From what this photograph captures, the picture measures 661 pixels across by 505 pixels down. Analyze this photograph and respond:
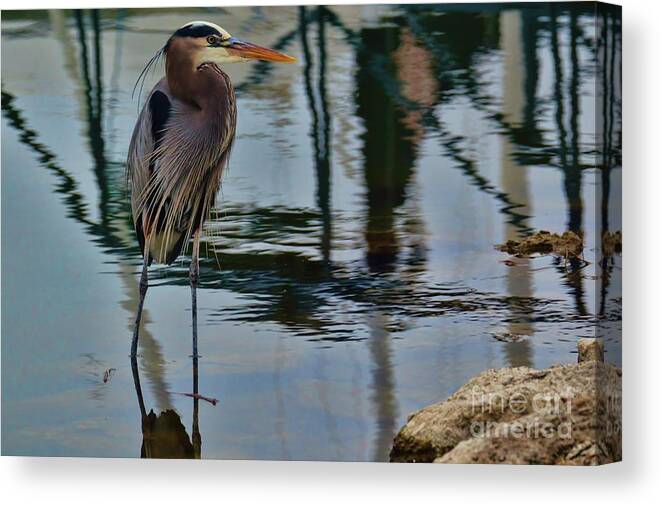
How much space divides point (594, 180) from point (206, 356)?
62.0 inches

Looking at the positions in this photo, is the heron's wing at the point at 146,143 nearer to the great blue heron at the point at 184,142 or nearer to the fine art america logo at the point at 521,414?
the great blue heron at the point at 184,142

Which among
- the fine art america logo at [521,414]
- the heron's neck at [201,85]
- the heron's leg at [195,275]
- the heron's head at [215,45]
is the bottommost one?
the fine art america logo at [521,414]

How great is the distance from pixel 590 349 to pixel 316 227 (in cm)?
111

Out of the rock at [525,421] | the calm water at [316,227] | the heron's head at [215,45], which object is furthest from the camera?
the heron's head at [215,45]

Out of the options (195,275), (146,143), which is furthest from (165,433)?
(146,143)

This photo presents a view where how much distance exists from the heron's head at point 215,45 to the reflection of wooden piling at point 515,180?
81cm

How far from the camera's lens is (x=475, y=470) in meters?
→ 5.40

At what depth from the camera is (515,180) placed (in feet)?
17.8

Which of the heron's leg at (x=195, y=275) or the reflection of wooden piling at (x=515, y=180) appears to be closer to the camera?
the reflection of wooden piling at (x=515, y=180)

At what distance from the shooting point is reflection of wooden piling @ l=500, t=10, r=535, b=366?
17.7ft

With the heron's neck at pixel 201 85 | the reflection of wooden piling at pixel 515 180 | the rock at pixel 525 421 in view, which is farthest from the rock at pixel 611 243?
the heron's neck at pixel 201 85

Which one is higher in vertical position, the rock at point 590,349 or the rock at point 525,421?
the rock at point 590,349

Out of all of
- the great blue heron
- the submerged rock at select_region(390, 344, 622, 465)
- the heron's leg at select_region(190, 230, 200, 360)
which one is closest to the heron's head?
the great blue heron

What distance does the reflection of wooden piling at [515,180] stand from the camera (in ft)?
17.7
